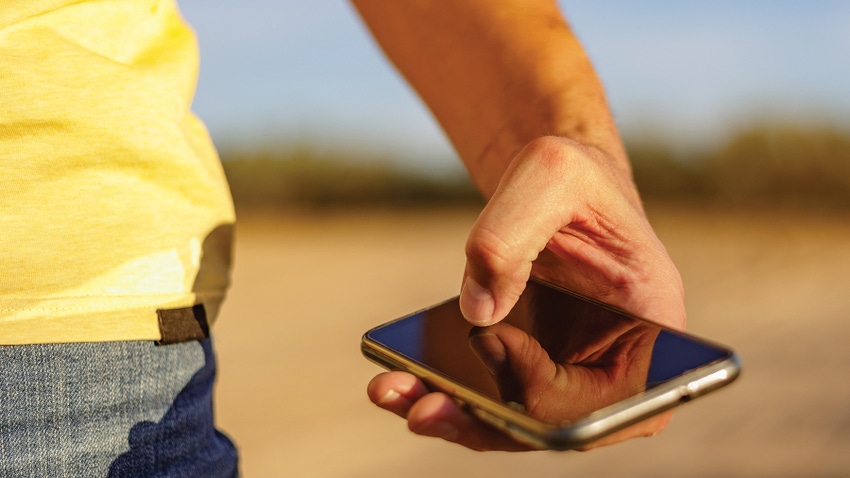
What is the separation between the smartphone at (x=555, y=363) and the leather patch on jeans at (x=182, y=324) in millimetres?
236

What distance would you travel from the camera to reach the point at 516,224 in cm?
102

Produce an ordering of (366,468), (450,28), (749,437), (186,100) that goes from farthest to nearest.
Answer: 1. (749,437)
2. (366,468)
3. (450,28)
4. (186,100)

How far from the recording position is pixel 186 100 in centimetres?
114

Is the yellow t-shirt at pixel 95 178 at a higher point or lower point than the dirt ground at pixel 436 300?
higher

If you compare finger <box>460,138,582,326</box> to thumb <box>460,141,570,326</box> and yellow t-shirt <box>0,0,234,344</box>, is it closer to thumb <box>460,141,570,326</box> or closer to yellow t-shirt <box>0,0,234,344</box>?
thumb <box>460,141,570,326</box>

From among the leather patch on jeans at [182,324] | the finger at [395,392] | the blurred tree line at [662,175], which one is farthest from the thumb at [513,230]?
the blurred tree line at [662,175]

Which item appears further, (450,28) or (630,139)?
(630,139)

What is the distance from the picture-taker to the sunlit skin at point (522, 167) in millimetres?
1023

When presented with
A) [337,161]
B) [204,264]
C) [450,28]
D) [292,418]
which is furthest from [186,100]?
[337,161]

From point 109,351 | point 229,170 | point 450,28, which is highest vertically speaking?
point 450,28

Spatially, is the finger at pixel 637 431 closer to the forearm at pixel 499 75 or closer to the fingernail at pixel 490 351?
the fingernail at pixel 490 351

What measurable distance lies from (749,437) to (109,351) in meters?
3.45

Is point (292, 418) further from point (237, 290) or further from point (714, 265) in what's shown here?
point (714, 265)

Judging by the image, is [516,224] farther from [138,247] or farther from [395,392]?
[138,247]
